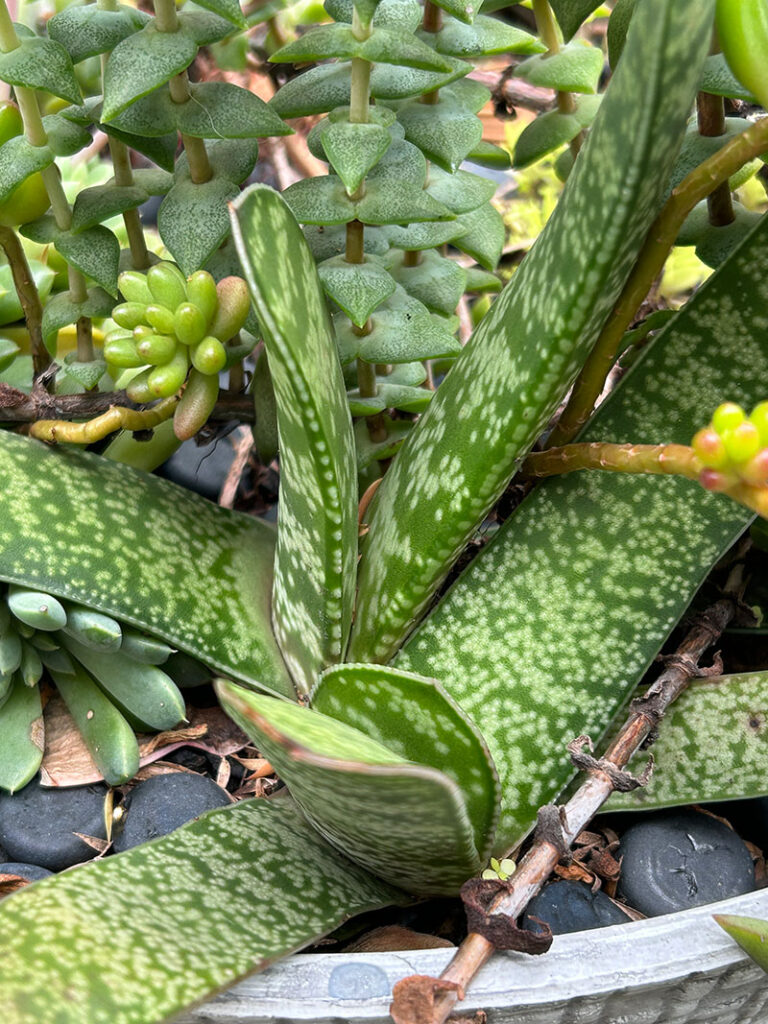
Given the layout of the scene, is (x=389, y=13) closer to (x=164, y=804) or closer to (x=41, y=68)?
(x=41, y=68)

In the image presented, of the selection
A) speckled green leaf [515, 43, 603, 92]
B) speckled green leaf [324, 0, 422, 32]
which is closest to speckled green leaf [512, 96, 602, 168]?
speckled green leaf [515, 43, 603, 92]

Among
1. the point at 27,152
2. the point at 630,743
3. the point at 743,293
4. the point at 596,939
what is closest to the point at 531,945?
the point at 596,939

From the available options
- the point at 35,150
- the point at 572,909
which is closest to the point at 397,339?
the point at 35,150

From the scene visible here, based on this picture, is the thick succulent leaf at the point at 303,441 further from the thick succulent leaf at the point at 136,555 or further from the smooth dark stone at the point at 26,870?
the smooth dark stone at the point at 26,870

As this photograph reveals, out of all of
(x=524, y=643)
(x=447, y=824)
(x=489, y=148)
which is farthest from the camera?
(x=489, y=148)

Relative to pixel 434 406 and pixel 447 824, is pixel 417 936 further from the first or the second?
pixel 434 406

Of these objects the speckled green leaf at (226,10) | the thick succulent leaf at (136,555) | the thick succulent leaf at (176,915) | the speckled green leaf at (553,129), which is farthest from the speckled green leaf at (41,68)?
the thick succulent leaf at (176,915)
